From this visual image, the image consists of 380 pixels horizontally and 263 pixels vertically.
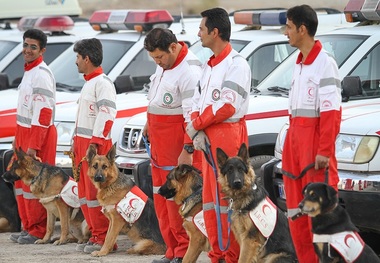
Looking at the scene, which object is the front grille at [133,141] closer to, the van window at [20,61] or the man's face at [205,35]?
the man's face at [205,35]

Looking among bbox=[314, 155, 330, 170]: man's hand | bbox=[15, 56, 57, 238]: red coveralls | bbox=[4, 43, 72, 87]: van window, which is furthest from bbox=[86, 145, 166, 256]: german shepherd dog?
bbox=[4, 43, 72, 87]: van window

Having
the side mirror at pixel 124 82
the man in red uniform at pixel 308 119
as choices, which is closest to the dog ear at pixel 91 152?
the man in red uniform at pixel 308 119

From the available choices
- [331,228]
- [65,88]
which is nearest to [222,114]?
[331,228]

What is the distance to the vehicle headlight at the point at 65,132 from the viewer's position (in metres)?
10.6

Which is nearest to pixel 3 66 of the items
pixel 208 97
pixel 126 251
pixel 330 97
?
pixel 126 251

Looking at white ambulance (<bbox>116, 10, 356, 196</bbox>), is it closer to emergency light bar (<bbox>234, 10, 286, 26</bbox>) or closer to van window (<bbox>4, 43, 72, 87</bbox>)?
emergency light bar (<bbox>234, 10, 286, 26</bbox>)

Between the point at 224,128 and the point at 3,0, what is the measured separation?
966 centimetres

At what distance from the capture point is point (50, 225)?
987cm

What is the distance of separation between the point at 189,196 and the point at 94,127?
4.10ft

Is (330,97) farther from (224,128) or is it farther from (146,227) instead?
(146,227)

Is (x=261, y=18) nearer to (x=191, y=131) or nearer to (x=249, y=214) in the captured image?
(x=191, y=131)

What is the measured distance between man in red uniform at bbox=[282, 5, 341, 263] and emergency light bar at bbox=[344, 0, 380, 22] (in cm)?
314

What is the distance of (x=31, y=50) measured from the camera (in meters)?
9.82

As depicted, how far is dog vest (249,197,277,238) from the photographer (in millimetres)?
7277
